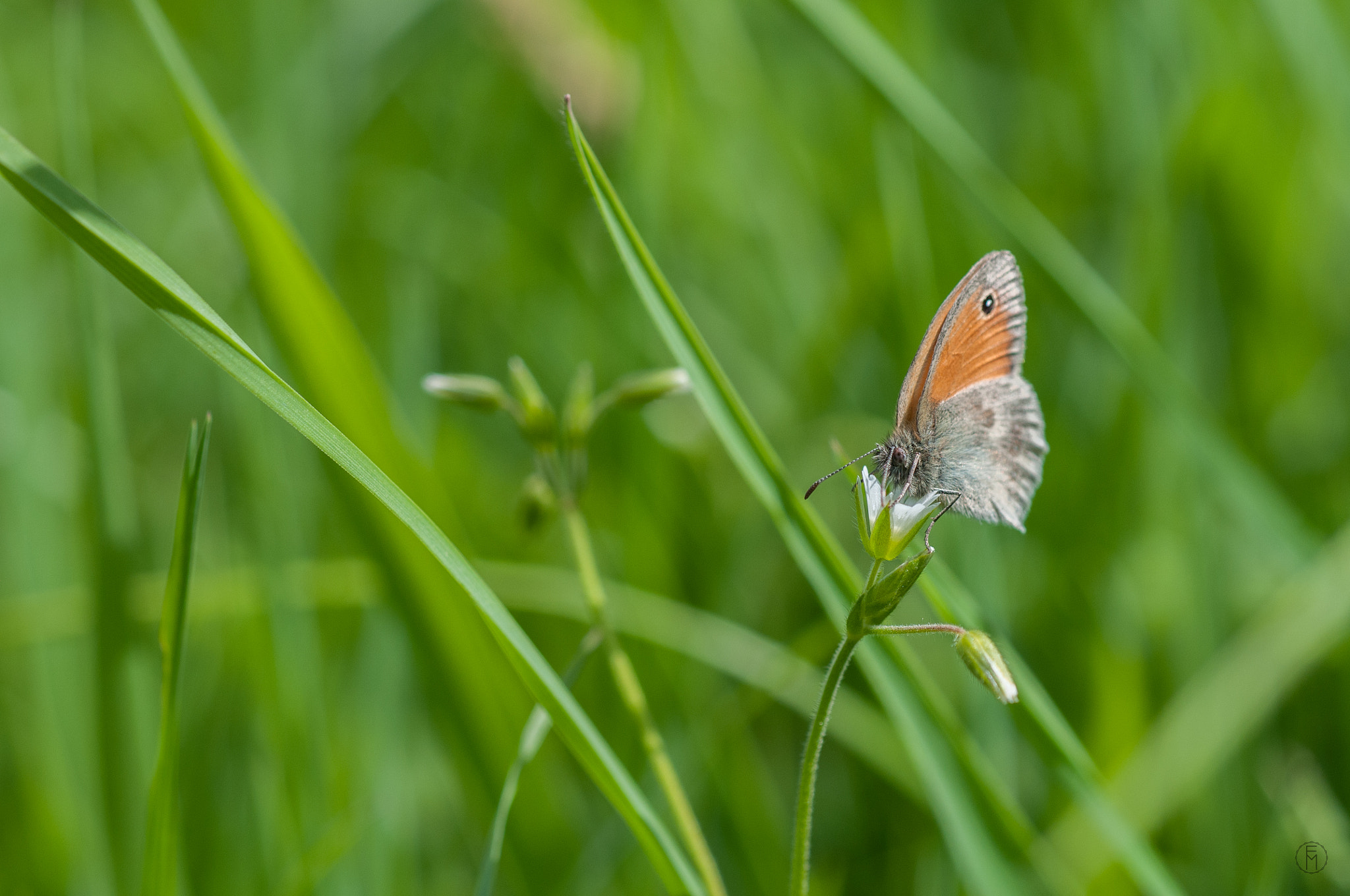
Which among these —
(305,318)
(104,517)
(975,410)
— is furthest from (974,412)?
(104,517)

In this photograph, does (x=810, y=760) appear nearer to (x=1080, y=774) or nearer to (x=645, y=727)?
(x=645, y=727)

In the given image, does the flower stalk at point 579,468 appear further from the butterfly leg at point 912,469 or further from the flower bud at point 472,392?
the butterfly leg at point 912,469

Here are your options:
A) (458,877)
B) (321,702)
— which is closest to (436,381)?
(321,702)

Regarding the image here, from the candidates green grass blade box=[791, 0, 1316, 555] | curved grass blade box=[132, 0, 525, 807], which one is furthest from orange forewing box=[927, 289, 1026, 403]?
curved grass blade box=[132, 0, 525, 807]

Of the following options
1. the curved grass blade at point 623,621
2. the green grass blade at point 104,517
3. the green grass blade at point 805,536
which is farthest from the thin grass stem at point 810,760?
the green grass blade at point 104,517

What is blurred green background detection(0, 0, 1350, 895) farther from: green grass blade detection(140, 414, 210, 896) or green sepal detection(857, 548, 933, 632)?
green sepal detection(857, 548, 933, 632)

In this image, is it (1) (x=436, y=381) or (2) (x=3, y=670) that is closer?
(1) (x=436, y=381)

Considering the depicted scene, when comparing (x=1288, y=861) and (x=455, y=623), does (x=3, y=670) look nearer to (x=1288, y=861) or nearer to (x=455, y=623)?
(x=455, y=623)
